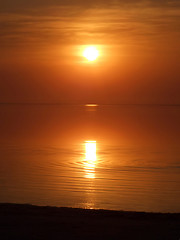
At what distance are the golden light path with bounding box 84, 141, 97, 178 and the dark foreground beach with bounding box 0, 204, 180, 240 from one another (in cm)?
808

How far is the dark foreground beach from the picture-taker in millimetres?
7766

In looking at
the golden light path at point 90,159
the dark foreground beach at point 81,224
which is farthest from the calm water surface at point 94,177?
the dark foreground beach at point 81,224

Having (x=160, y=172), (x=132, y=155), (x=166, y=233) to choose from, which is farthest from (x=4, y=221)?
(x=132, y=155)

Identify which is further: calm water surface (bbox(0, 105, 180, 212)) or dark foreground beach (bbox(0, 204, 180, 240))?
calm water surface (bbox(0, 105, 180, 212))

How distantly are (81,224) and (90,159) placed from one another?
15.3 m

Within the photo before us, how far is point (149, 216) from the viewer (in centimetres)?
1016

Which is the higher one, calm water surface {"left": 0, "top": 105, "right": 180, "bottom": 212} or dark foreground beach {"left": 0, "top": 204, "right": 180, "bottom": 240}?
calm water surface {"left": 0, "top": 105, "right": 180, "bottom": 212}

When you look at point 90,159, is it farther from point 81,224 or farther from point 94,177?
point 81,224

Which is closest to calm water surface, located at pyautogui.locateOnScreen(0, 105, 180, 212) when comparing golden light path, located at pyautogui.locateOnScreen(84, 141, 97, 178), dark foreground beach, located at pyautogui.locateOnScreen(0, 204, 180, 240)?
golden light path, located at pyautogui.locateOnScreen(84, 141, 97, 178)

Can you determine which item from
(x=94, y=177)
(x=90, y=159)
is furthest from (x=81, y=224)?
(x=90, y=159)

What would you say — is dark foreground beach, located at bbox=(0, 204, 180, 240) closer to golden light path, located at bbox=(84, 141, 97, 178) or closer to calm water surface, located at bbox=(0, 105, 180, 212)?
calm water surface, located at bbox=(0, 105, 180, 212)

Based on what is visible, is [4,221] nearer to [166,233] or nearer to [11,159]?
[166,233]

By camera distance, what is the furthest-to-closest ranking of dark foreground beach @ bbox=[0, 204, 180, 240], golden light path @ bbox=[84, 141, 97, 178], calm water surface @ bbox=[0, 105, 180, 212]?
golden light path @ bbox=[84, 141, 97, 178] < calm water surface @ bbox=[0, 105, 180, 212] < dark foreground beach @ bbox=[0, 204, 180, 240]

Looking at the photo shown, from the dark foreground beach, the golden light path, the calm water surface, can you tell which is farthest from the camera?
the golden light path
